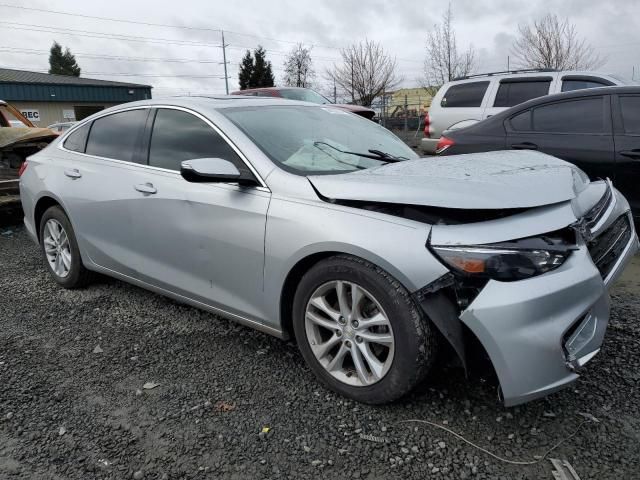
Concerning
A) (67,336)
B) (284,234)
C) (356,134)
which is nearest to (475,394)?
(284,234)

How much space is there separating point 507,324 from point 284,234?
1160 mm

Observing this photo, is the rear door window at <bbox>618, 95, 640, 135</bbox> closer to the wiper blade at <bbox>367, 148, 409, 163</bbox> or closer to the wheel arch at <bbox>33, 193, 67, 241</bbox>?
the wiper blade at <bbox>367, 148, 409, 163</bbox>

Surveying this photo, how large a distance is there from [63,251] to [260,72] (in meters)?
46.3

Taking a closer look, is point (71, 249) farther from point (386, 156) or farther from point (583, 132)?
point (583, 132)

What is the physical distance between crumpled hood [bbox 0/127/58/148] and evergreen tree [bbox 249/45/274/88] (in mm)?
41651

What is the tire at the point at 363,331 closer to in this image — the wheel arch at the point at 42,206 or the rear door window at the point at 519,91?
the wheel arch at the point at 42,206

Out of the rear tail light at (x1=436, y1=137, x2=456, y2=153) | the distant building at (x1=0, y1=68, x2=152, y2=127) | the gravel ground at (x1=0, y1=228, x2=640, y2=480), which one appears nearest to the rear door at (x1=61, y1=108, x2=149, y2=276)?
the gravel ground at (x1=0, y1=228, x2=640, y2=480)

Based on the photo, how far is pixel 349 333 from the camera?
2594 mm

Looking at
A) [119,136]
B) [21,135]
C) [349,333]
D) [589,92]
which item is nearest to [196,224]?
[349,333]

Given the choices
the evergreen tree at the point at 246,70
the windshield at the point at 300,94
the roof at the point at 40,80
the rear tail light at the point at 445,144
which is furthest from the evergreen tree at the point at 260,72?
the rear tail light at the point at 445,144

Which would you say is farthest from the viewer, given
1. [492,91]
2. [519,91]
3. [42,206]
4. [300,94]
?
[300,94]

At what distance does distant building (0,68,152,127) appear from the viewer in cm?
3775

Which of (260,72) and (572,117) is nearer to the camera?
(572,117)

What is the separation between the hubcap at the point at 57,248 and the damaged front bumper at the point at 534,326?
3.32 metres
